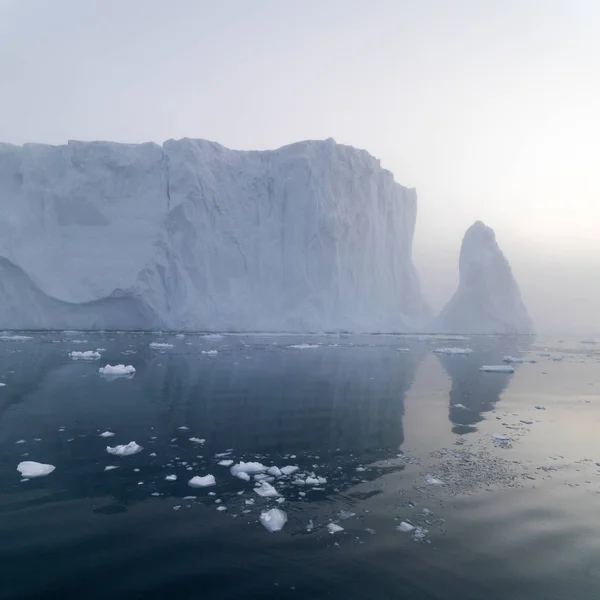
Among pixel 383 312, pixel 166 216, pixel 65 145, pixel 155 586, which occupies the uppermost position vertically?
pixel 65 145

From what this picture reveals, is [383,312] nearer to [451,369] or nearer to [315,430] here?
[451,369]

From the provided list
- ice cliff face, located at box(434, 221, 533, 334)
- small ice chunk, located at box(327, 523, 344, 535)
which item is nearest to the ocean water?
small ice chunk, located at box(327, 523, 344, 535)

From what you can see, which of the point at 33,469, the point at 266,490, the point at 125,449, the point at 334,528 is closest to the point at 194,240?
the point at 125,449

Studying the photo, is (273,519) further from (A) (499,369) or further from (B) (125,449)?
(A) (499,369)

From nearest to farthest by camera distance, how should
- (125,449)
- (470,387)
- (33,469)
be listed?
(33,469), (125,449), (470,387)

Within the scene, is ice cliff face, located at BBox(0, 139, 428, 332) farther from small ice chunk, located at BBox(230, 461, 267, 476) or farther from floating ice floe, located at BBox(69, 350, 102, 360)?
small ice chunk, located at BBox(230, 461, 267, 476)

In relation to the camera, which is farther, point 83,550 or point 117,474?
point 117,474

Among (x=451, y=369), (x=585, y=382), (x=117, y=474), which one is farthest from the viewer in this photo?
(x=451, y=369)

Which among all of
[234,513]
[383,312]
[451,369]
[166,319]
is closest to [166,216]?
[166,319]
